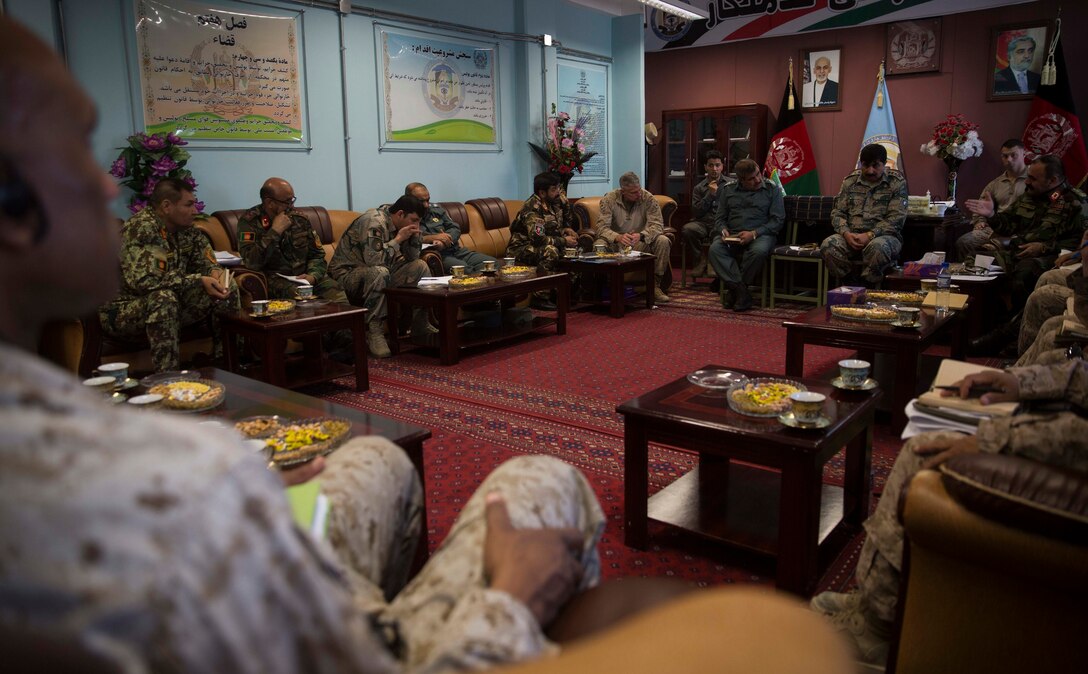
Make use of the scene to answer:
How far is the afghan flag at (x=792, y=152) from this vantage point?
8.50 meters

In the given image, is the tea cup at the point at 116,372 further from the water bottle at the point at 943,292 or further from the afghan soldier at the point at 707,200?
the afghan soldier at the point at 707,200

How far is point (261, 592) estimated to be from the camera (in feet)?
1.83

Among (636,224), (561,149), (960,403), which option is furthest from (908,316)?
(561,149)

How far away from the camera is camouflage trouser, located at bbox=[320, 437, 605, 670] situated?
0.97 meters

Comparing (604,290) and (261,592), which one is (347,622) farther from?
(604,290)

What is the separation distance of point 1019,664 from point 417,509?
3.53 feet

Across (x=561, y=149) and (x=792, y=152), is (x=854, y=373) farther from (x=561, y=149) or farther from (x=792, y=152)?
(x=792, y=152)

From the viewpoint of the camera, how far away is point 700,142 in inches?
352

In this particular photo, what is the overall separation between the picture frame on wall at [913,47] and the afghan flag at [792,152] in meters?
0.96

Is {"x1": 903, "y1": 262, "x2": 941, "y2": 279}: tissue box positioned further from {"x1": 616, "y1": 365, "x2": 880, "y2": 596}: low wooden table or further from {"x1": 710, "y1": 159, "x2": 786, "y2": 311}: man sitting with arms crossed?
{"x1": 616, "y1": 365, "x2": 880, "y2": 596}: low wooden table

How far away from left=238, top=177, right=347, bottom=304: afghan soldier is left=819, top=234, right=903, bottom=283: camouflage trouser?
345 centimetres

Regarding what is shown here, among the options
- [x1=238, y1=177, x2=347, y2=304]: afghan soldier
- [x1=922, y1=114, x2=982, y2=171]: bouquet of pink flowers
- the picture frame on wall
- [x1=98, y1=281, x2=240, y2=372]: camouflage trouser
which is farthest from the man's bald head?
the picture frame on wall

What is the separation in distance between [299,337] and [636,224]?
11.6ft

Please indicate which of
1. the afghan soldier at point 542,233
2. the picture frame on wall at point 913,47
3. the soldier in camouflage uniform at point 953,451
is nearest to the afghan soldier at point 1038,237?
the afghan soldier at point 542,233
